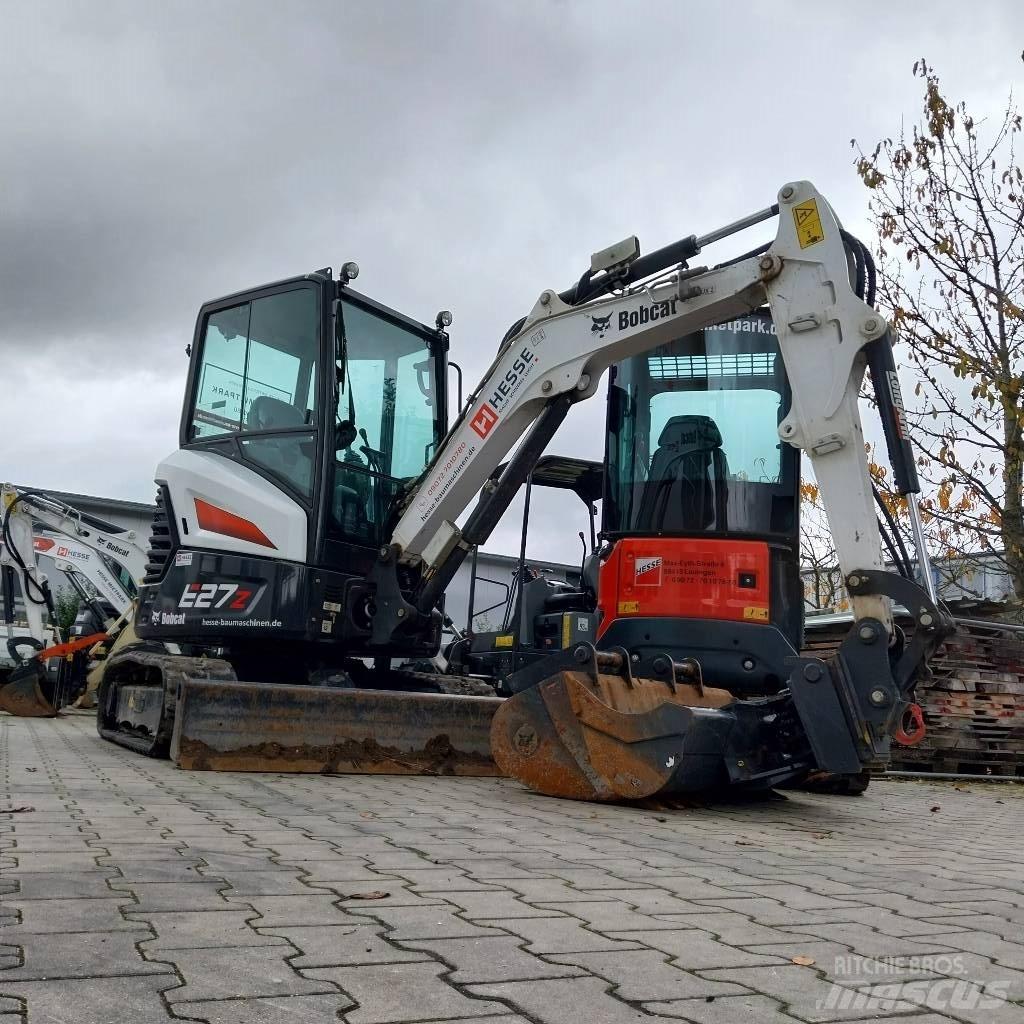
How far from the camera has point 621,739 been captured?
227 inches

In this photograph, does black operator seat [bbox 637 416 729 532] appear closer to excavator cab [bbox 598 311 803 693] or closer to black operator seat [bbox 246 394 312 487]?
excavator cab [bbox 598 311 803 693]

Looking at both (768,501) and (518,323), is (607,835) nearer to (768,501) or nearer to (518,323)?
(768,501)

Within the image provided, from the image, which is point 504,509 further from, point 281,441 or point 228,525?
point 228,525

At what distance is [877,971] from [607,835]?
7.48 feet

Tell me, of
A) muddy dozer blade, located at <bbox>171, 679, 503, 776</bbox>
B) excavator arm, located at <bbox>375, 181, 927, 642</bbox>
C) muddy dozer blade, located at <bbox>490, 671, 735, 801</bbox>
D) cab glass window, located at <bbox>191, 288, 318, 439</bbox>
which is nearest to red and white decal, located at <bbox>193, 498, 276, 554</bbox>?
cab glass window, located at <bbox>191, 288, 318, 439</bbox>

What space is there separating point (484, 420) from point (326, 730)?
2.31 metres

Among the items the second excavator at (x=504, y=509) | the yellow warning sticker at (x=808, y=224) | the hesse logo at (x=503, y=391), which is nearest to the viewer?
the second excavator at (x=504, y=509)

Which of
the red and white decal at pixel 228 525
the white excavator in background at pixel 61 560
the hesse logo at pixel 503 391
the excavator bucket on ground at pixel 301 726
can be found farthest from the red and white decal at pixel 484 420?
the white excavator in background at pixel 61 560

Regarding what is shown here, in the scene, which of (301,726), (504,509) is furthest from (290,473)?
(301,726)

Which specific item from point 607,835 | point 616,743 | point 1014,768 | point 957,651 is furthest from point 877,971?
point 1014,768

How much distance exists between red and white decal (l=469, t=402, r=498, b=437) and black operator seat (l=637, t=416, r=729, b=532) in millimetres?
1113

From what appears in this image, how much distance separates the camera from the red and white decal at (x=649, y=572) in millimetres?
7031

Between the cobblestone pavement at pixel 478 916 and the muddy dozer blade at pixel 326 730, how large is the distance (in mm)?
1202

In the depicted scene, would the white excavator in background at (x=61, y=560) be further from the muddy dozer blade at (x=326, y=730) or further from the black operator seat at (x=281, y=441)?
the muddy dozer blade at (x=326, y=730)
